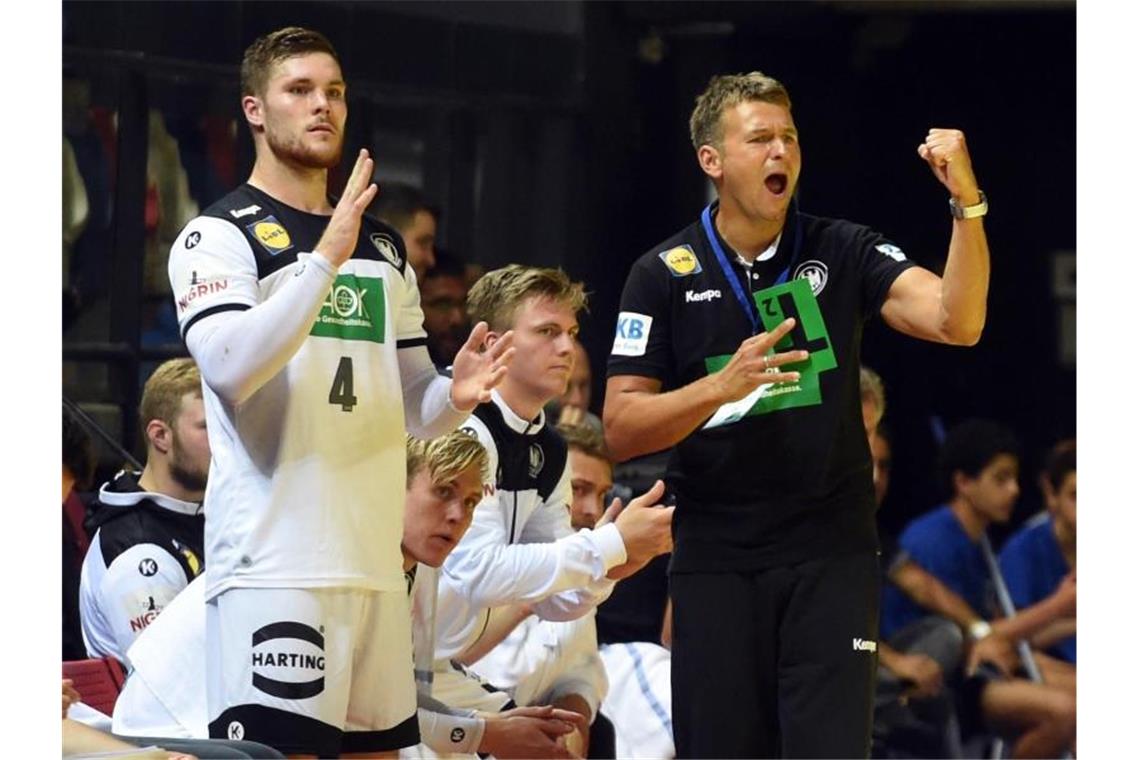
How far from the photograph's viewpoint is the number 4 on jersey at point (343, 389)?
142 inches

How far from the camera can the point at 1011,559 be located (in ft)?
20.6

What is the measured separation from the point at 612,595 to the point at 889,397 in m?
1.44

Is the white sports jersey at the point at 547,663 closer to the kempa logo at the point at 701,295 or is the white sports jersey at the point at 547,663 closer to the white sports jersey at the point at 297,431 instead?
the kempa logo at the point at 701,295

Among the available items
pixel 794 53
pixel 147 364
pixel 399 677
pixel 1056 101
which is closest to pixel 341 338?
pixel 399 677

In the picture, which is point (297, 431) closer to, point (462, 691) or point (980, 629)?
point (462, 691)

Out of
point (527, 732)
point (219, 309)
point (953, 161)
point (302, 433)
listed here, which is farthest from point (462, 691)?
point (953, 161)

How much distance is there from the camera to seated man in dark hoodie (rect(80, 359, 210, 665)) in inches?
173

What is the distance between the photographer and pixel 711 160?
424 centimetres

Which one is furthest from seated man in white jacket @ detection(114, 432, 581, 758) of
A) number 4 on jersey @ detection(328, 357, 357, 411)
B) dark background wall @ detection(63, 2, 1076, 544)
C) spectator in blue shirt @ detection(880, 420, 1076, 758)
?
spectator in blue shirt @ detection(880, 420, 1076, 758)

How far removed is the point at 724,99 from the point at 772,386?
2.18 ft

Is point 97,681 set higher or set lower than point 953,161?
lower

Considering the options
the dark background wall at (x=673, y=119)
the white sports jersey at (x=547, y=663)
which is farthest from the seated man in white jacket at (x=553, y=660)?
the dark background wall at (x=673, y=119)
